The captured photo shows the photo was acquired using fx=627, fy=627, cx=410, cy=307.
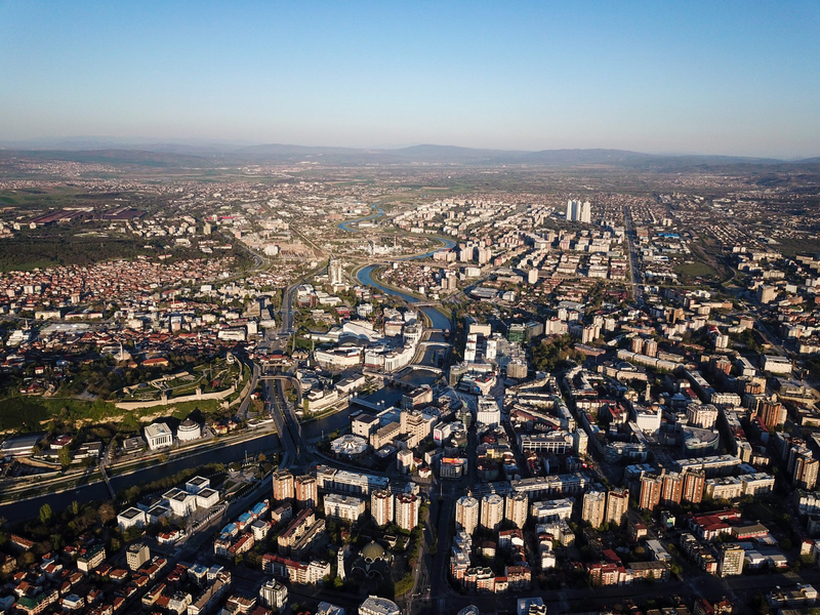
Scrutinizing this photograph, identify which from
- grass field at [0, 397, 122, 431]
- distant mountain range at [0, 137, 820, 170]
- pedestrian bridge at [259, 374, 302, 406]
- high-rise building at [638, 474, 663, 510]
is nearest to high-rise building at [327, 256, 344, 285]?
pedestrian bridge at [259, 374, 302, 406]

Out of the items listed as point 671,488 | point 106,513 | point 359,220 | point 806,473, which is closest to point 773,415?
point 806,473

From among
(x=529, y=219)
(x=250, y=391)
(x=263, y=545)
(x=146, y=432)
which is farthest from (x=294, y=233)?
(x=263, y=545)

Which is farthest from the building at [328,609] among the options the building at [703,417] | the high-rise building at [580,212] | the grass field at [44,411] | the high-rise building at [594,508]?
the high-rise building at [580,212]

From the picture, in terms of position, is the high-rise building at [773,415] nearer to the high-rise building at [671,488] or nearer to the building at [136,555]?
the high-rise building at [671,488]

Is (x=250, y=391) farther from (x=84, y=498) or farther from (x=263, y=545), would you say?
(x=263, y=545)

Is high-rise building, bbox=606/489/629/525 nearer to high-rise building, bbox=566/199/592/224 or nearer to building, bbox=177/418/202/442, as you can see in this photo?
building, bbox=177/418/202/442

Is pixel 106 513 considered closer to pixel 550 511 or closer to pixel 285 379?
pixel 285 379
